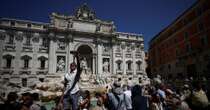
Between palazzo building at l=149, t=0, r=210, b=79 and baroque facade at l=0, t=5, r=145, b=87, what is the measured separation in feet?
17.9

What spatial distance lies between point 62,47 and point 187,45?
22.1 meters

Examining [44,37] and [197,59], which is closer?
[197,59]

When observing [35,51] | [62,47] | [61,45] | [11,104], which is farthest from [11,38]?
[11,104]

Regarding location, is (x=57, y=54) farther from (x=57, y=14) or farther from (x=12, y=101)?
(x=12, y=101)

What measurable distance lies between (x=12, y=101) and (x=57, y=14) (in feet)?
97.8

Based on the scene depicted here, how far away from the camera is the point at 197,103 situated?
201 inches

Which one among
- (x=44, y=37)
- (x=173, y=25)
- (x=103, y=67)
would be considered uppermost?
(x=173, y=25)

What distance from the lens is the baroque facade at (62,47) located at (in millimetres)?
27859

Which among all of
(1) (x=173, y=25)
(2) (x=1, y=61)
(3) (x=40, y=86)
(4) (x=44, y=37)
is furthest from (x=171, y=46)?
(2) (x=1, y=61)

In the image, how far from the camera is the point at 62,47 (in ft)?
103

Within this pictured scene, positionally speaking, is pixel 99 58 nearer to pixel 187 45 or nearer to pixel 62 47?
pixel 62 47

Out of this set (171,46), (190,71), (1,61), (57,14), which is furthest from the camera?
(171,46)

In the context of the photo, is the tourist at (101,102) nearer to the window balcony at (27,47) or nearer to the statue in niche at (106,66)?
the window balcony at (27,47)

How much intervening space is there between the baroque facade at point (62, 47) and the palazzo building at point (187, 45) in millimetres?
5469
